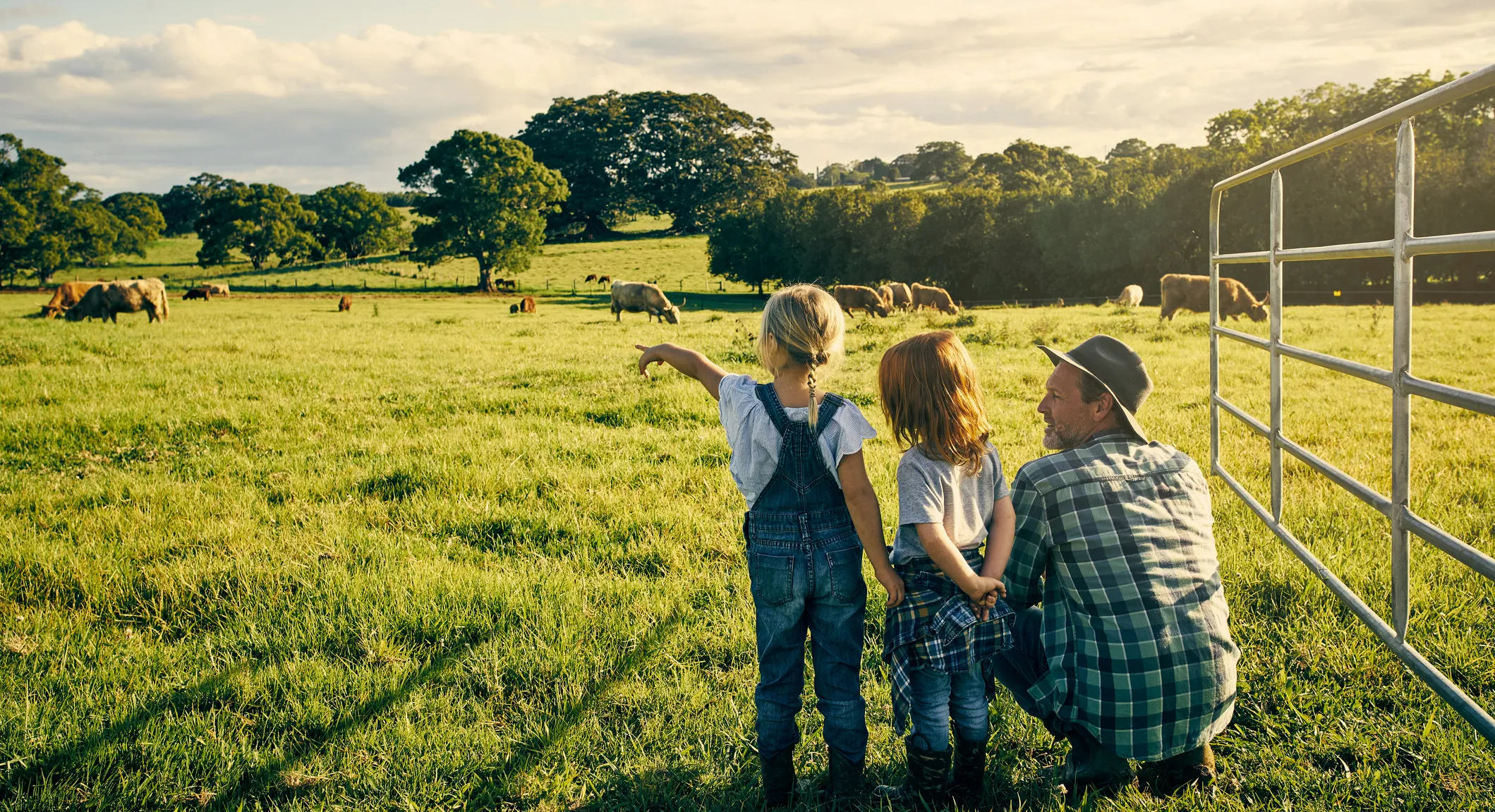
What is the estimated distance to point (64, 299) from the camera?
30.9 meters

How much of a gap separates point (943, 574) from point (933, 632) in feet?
0.67

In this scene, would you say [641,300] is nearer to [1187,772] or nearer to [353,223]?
[1187,772]

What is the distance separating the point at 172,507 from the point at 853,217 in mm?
53057

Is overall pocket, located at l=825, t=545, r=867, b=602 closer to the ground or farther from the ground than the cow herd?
closer to the ground

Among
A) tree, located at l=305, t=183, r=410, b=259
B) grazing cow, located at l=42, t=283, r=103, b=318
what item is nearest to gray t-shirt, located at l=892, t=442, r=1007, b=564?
grazing cow, located at l=42, t=283, r=103, b=318

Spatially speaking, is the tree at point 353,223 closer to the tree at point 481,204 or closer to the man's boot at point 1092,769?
the tree at point 481,204

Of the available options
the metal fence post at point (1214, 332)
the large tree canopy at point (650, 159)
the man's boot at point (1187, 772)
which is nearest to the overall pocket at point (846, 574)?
the man's boot at point (1187, 772)

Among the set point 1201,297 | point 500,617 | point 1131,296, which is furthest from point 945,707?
point 1131,296

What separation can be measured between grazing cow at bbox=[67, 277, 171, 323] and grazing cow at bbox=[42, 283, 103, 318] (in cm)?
104

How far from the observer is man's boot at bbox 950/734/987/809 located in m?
2.79

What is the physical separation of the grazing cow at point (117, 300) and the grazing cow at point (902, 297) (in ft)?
83.3

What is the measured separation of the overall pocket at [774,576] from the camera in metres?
2.85

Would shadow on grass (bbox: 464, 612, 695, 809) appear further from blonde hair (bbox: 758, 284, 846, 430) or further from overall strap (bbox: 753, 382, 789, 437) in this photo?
blonde hair (bbox: 758, 284, 846, 430)

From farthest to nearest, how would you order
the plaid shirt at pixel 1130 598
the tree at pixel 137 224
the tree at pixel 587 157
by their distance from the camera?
the tree at pixel 587 157 < the tree at pixel 137 224 < the plaid shirt at pixel 1130 598
